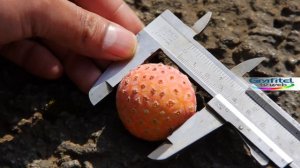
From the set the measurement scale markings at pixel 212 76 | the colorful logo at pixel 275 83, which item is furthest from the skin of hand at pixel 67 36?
the colorful logo at pixel 275 83

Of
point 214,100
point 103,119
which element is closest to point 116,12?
point 103,119

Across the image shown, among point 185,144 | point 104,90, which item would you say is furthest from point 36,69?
point 185,144

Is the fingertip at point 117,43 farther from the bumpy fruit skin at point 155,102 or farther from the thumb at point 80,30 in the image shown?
the bumpy fruit skin at point 155,102

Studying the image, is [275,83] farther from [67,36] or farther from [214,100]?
[67,36]

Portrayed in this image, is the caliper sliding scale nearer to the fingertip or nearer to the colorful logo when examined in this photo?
the fingertip

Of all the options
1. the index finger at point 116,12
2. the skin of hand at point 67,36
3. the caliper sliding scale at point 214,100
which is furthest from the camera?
the index finger at point 116,12

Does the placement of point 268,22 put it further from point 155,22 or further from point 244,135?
point 244,135

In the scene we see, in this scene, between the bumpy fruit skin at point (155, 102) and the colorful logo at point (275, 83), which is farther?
the colorful logo at point (275, 83)
